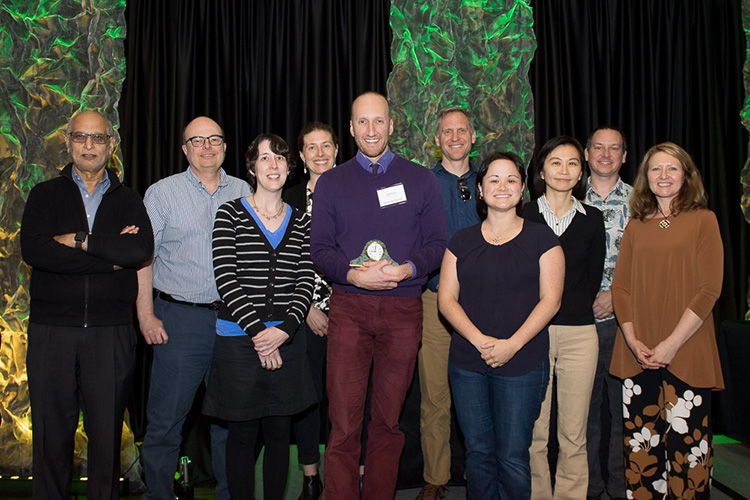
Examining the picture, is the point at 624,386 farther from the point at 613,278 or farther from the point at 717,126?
the point at 717,126

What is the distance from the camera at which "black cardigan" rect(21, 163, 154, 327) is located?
2248mm

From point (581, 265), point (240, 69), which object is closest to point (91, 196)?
point (240, 69)

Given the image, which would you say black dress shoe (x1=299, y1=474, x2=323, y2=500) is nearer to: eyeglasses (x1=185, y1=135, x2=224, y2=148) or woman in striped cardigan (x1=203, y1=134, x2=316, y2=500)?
woman in striped cardigan (x1=203, y1=134, x2=316, y2=500)

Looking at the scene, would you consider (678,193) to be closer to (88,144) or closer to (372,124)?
(372,124)

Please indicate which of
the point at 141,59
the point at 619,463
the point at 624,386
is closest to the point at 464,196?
the point at 624,386

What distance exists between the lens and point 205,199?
263cm

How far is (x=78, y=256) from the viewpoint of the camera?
7.36 ft

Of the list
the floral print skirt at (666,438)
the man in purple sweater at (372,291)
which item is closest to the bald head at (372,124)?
the man in purple sweater at (372,291)

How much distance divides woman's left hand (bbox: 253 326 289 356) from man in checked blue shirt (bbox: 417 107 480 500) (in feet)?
3.02

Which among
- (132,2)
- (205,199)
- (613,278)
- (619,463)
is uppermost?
(132,2)

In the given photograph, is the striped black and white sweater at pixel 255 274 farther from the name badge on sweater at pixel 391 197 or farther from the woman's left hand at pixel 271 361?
the name badge on sweater at pixel 391 197

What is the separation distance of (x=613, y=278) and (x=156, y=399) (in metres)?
2.18

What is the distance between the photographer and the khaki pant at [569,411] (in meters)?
2.52

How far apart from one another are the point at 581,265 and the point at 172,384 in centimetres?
192
